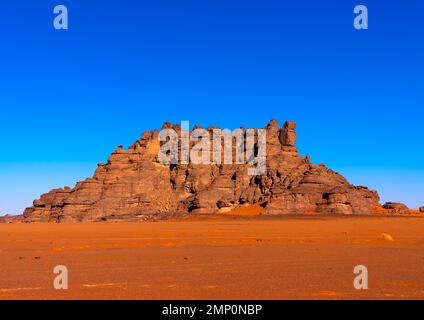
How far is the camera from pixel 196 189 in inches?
5408

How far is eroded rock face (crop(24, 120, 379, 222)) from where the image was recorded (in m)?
108

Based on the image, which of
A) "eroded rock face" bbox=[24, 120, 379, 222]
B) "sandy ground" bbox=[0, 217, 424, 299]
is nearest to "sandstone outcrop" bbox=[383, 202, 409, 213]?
"eroded rock face" bbox=[24, 120, 379, 222]

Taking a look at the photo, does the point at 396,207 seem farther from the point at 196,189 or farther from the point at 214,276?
the point at 214,276

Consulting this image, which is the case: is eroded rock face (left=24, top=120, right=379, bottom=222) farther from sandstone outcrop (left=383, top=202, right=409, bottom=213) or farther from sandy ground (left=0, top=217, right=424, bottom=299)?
sandy ground (left=0, top=217, right=424, bottom=299)

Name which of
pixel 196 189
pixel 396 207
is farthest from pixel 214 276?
pixel 396 207

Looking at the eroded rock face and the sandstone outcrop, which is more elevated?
the eroded rock face

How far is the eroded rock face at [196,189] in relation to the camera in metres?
108

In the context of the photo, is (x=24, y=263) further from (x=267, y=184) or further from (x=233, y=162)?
(x=233, y=162)

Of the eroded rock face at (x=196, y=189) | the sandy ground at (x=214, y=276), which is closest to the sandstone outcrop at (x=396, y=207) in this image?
the eroded rock face at (x=196, y=189)

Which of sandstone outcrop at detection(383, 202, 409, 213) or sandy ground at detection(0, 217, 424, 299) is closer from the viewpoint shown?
sandy ground at detection(0, 217, 424, 299)

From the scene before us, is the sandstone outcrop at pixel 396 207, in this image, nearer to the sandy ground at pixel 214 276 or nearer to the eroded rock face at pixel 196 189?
the eroded rock face at pixel 196 189

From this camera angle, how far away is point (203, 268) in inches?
574

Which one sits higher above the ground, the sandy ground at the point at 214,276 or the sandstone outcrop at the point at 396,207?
the sandy ground at the point at 214,276
